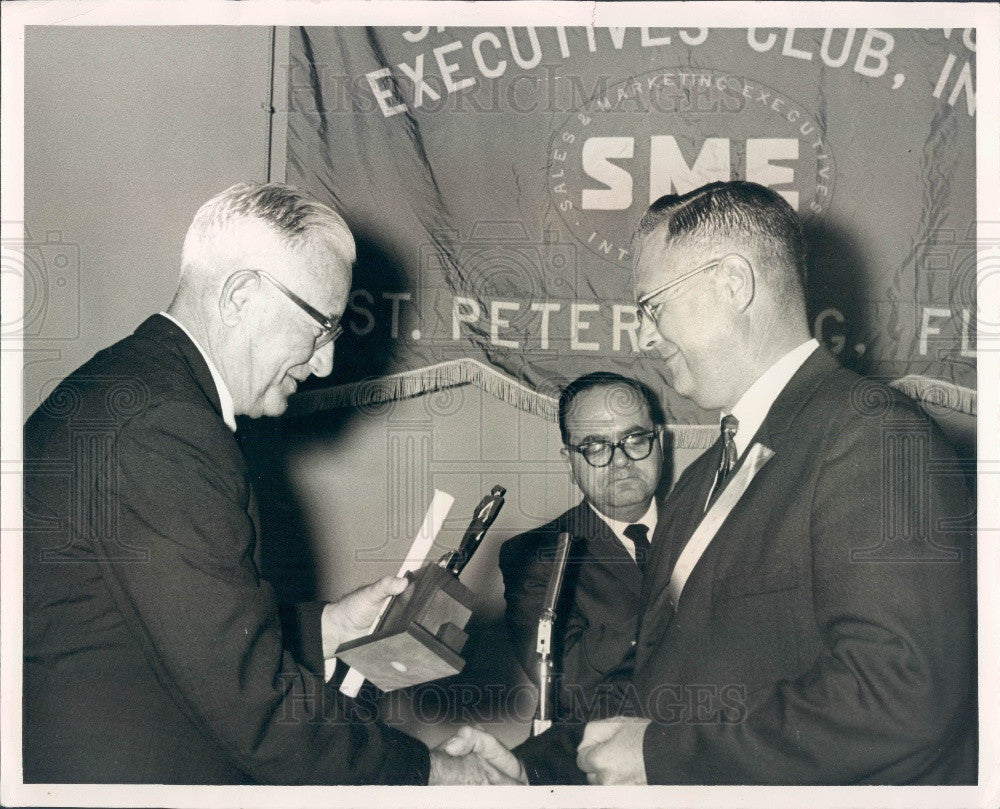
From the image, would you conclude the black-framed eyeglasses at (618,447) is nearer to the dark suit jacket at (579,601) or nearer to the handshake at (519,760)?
the dark suit jacket at (579,601)

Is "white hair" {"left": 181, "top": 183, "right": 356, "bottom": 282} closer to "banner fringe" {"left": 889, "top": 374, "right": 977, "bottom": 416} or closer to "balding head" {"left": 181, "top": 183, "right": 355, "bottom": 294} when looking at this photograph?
"balding head" {"left": 181, "top": 183, "right": 355, "bottom": 294}

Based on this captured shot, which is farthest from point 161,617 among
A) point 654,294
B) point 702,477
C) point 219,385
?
point 654,294

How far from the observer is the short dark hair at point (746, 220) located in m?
3.75

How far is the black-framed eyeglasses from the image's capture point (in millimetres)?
3811

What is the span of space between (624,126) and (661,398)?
3.26ft

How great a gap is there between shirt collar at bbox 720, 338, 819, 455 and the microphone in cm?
Answer: 76

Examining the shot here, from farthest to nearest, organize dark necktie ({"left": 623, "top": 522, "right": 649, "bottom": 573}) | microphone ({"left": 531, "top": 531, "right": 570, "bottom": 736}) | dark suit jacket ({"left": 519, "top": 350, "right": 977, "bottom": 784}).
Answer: dark necktie ({"left": 623, "top": 522, "right": 649, "bottom": 573}) < microphone ({"left": 531, "top": 531, "right": 570, "bottom": 736}) < dark suit jacket ({"left": 519, "top": 350, "right": 977, "bottom": 784})

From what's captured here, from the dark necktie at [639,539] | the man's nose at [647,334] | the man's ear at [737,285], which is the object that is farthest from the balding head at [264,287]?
the man's ear at [737,285]

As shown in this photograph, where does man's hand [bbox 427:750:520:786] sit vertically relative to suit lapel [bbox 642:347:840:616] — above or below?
below

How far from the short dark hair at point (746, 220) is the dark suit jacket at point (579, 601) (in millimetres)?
1046

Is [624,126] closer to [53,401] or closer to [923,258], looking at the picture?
[923,258]

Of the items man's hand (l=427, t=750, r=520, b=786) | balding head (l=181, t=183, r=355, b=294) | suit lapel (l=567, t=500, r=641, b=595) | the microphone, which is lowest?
man's hand (l=427, t=750, r=520, b=786)

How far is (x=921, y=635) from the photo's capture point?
11.5 feet

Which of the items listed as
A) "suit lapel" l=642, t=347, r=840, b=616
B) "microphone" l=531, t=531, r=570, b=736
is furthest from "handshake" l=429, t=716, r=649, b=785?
"suit lapel" l=642, t=347, r=840, b=616
